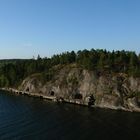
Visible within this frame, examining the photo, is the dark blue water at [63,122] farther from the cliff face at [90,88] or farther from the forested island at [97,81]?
the forested island at [97,81]

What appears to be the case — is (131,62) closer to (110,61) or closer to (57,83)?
(110,61)

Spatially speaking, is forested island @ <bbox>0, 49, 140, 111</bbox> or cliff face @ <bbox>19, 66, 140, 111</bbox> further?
forested island @ <bbox>0, 49, 140, 111</bbox>

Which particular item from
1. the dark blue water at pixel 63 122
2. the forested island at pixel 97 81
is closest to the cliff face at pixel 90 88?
the forested island at pixel 97 81

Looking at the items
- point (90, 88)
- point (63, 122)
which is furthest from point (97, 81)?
point (63, 122)

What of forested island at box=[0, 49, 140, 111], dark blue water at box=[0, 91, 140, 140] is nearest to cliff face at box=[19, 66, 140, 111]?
forested island at box=[0, 49, 140, 111]

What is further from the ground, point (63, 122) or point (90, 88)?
point (90, 88)

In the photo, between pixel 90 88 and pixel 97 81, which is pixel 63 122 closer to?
pixel 90 88

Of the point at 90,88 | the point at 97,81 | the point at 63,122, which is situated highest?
the point at 97,81

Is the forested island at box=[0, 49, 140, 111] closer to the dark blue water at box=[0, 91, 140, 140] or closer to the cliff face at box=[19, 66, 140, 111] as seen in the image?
the cliff face at box=[19, 66, 140, 111]
